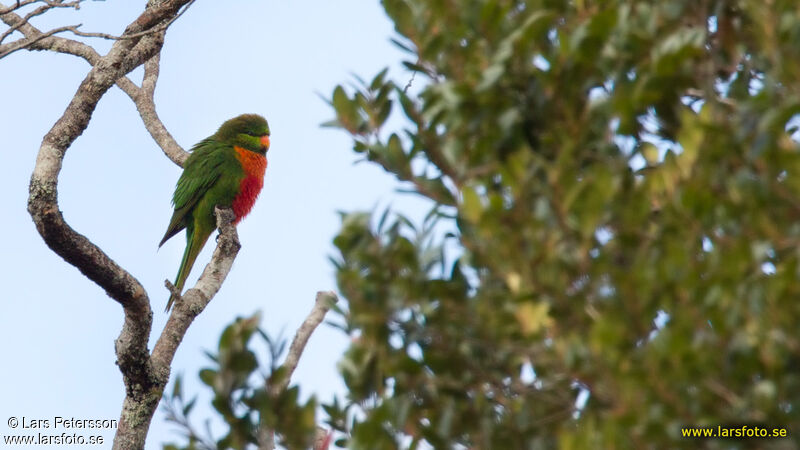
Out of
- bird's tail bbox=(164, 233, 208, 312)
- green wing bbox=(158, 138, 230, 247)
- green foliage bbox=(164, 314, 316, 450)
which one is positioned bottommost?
green foliage bbox=(164, 314, 316, 450)

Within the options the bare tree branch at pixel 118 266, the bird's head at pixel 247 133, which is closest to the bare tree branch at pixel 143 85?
the bird's head at pixel 247 133

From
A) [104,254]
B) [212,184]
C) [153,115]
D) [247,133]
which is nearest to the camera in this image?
[104,254]

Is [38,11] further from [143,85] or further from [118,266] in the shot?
[143,85]

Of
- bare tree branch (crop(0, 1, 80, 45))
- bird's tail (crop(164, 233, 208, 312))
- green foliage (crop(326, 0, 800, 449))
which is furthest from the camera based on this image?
bird's tail (crop(164, 233, 208, 312))

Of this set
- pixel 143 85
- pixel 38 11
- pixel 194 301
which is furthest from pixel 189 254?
pixel 38 11

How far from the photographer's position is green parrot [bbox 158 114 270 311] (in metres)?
7.15

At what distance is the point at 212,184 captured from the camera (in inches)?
288

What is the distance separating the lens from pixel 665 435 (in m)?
1.56

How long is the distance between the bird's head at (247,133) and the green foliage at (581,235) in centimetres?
574

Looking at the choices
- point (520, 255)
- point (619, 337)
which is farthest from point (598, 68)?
point (619, 337)

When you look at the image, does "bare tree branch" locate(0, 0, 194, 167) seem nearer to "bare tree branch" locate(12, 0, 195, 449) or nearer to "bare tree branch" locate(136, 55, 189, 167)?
"bare tree branch" locate(136, 55, 189, 167)

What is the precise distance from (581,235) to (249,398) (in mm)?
892

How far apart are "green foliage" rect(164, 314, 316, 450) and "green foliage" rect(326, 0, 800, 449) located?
147 millimetres

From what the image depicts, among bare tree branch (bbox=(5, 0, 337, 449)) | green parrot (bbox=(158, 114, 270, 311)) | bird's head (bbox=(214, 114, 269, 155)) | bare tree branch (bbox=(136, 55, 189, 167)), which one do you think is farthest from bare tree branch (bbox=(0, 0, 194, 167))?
bare tree branch (bbox=(5, 0, 337, 449))
